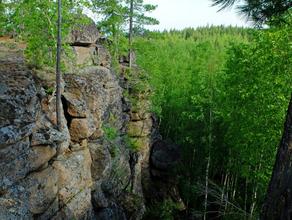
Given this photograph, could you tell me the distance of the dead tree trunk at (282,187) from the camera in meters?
5.46

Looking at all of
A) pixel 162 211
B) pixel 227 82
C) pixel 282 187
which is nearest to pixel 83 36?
pixel 227 82

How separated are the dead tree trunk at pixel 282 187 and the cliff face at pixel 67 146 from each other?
6710 millimetres

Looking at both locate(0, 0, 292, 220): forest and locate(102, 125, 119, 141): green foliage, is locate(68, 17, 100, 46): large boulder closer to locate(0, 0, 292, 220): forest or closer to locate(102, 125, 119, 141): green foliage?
locate(0, 0, 292, 220): forest

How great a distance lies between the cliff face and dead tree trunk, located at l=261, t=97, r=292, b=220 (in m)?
6.71

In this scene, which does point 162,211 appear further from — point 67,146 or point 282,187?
point 282,187

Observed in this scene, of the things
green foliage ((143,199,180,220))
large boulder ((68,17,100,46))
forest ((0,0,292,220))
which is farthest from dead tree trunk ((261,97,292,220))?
green foliage ((143,199,180,220))

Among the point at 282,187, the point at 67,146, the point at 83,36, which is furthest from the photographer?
the point at 83,36

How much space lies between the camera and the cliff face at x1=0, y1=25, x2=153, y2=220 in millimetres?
10320

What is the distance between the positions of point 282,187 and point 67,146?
9897mm

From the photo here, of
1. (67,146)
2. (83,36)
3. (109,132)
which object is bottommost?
(109,132)

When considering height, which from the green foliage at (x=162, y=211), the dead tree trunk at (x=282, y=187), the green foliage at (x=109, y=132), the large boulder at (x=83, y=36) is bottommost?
the green foliage at (x=162, y=211)

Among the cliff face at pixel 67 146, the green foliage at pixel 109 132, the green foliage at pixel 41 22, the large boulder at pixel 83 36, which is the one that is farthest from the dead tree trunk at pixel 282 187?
the large boulder at pixel 83 36

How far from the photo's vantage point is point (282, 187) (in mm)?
5652

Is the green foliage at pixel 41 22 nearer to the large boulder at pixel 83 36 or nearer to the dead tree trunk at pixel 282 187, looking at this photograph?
the large boulder at pixel 83 36
